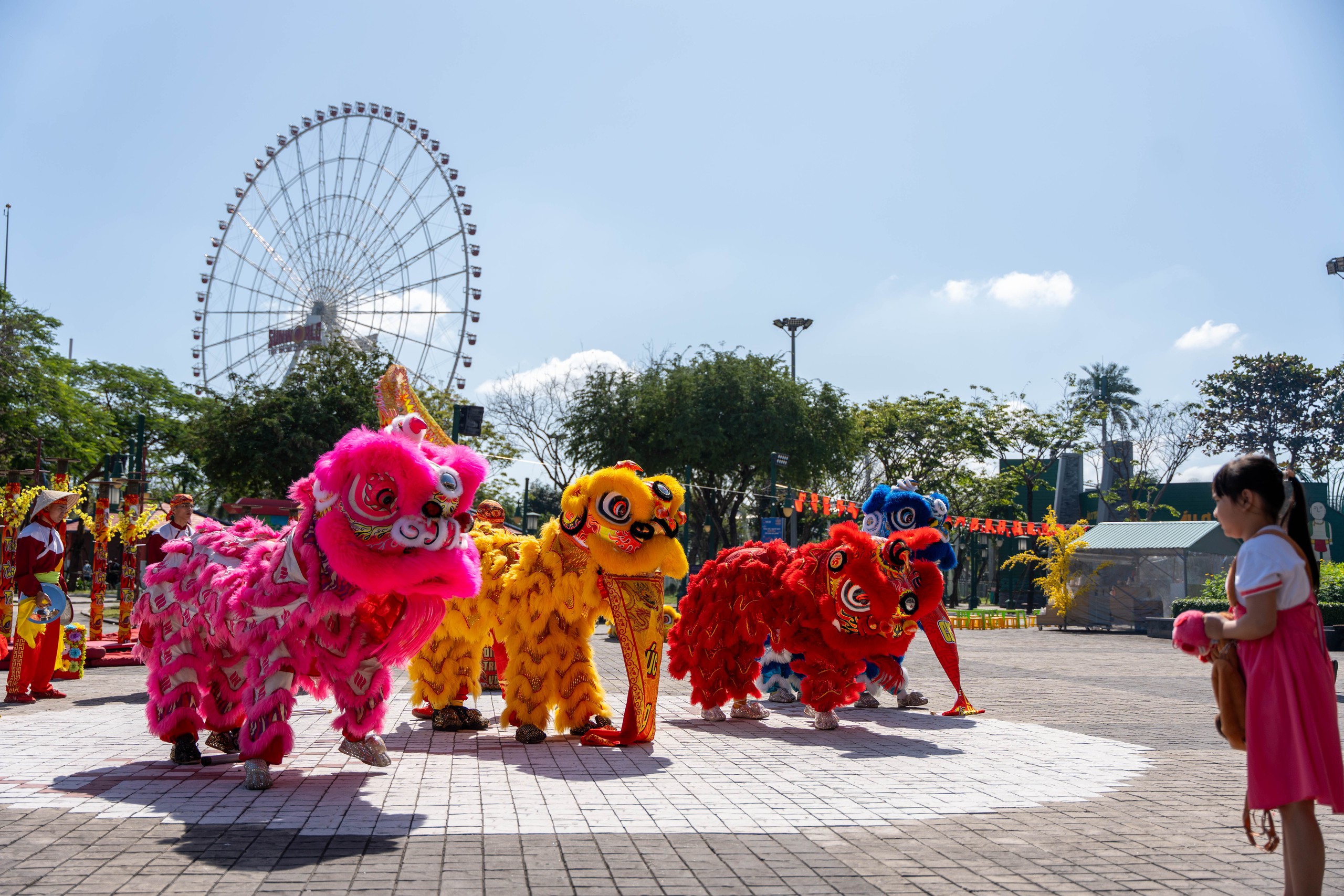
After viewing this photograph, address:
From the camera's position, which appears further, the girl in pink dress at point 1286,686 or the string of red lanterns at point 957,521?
the string of red lanterns at point 957,521

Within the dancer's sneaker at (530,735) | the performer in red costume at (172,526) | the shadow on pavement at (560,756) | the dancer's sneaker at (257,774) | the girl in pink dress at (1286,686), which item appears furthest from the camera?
the performer in red costume at (172,526)

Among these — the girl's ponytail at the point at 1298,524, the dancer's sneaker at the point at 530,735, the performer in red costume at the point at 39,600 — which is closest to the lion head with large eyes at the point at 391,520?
the dancer's sneaker at the point at 530,735

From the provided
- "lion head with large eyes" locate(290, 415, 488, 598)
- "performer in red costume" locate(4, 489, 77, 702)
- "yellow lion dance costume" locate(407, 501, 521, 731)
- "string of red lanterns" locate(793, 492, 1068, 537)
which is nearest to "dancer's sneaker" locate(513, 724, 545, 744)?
"yellow lion dance costume" locate(407, 501, 521, 731)

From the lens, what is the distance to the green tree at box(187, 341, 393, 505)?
27656 mm

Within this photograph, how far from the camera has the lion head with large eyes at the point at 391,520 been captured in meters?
5.61

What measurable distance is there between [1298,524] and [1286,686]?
0.61 meters

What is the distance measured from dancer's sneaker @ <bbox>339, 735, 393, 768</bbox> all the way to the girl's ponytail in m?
4.81

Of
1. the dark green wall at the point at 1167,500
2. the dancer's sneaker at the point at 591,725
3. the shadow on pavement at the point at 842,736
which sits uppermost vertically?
the dark green wall at the point at 1167,500

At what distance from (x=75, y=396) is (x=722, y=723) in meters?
25.9

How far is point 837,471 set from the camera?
33.2 m

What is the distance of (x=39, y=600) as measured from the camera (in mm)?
9109

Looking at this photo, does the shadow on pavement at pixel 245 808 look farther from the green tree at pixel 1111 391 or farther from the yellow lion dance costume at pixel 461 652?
the green tree at pixel 1111 391

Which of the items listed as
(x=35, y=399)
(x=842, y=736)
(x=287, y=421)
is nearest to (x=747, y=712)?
(x=842, y=736)

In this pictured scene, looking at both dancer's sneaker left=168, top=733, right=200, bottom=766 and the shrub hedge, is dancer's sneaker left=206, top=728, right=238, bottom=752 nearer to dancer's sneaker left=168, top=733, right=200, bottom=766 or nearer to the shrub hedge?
dancer's sneaker left=168, top=733, right=200, bottom=766
